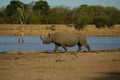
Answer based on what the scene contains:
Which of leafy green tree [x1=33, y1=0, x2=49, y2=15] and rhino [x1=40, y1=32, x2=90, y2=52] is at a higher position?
A: rhino [x1=40, y1=32, x2=90, y2=52]

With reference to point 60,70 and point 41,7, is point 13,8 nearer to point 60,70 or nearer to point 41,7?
point 41,7

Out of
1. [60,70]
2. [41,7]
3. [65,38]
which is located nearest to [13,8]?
[41,7]

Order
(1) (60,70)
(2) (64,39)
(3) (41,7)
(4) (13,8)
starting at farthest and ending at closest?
(3) (41,7)
(4) (13,8)
(2) (64,39)
(1) (60,70)

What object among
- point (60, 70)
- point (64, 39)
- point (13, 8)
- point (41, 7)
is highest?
point (60, 70)

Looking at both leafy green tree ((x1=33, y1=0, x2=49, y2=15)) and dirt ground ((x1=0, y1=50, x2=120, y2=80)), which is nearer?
dirt ground ((x1=0, y1=50, x2=120, y2=80))

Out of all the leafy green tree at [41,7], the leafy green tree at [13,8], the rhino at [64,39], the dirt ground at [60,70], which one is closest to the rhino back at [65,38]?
the rhino at [64,39]

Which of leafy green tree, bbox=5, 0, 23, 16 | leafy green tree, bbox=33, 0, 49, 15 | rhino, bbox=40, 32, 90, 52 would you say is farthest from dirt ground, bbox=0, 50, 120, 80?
leafy green tree, bbox=33, 0, 49, 15

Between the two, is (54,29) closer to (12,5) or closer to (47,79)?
(12,5)

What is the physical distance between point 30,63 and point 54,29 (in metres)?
43.6

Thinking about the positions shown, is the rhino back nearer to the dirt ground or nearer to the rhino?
the rhino

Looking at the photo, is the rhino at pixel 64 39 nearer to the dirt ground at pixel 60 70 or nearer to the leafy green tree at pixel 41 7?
the dirt ground at pixel 60 70

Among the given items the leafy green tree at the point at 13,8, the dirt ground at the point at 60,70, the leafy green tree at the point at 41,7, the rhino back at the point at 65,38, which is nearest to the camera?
the dirt ground at the point at 60,70

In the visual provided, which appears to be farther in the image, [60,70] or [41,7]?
[41,7]

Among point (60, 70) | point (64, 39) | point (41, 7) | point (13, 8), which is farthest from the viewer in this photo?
point (41, 7)
